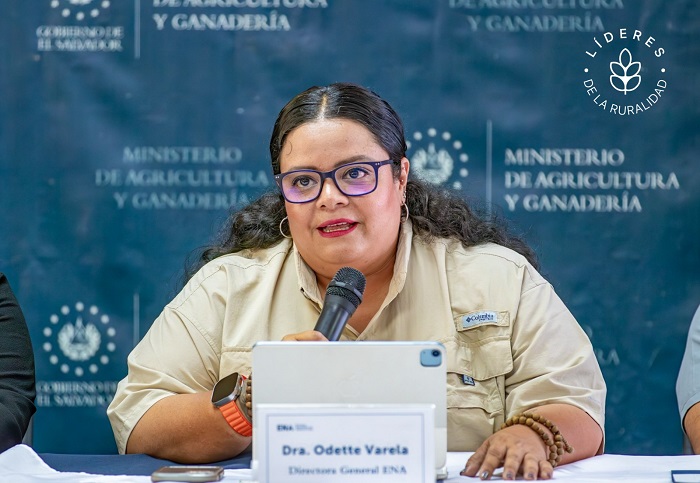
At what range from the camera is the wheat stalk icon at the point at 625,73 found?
316 centimetres

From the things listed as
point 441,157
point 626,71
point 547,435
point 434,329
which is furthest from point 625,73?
point 547,435

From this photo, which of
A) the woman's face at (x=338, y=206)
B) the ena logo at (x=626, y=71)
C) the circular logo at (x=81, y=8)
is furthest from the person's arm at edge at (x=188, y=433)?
the ena logo at (x=626, y=71)

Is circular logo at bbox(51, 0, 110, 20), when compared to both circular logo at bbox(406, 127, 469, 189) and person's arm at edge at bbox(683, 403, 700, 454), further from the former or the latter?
person's arm at edge at bbox(683, 403, 700, 454)

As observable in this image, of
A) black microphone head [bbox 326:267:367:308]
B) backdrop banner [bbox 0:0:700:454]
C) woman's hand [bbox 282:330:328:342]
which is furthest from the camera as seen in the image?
backdrop banner [bbox 0:0:700:454]

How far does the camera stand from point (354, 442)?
4.69 feet

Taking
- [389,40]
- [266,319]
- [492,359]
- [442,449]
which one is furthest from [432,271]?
[389,40]

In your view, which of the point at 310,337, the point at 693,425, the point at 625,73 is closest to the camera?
the point at 310,337

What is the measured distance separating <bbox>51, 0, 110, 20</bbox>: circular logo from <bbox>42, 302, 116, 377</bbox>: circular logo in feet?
3.19

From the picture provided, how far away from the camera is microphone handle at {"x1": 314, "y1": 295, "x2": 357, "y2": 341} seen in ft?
5.44

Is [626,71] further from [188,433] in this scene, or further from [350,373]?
[350,373]

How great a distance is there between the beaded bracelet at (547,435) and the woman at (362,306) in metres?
0.24

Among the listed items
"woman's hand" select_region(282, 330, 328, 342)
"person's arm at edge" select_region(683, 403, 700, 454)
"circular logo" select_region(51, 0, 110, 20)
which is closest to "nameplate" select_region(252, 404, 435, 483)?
"woman's hand" select_region(282, 330, 328, 342)

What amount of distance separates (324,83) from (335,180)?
107cm

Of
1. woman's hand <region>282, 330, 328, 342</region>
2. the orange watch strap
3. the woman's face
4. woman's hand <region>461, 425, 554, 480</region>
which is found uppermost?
the woman's face
